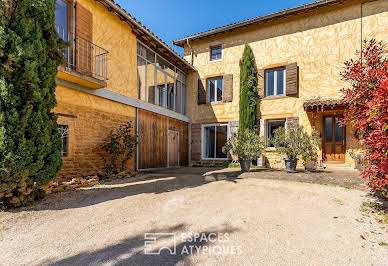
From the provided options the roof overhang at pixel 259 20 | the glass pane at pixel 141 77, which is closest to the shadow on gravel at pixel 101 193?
the glass pane at pixel 141 77

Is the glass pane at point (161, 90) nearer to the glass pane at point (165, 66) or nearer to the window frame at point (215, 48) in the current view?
the glass pane at point (165, 66)

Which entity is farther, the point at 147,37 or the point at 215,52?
the point at 215,52

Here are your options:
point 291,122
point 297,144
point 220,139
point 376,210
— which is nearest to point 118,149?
point 220,139

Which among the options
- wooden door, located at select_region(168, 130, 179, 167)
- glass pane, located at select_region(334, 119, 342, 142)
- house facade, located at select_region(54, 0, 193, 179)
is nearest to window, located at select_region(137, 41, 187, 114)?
house facade, located at select_region(54, 0, 193, 179)

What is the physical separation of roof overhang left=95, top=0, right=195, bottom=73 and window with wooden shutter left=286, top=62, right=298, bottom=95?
16.1 ft

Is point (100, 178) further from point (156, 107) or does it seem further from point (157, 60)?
point (157, 60)

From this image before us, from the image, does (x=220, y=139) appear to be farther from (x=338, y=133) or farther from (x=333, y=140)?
(x=338, y=133)

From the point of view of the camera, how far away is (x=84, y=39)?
5793 millimetres

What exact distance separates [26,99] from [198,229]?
3576mm

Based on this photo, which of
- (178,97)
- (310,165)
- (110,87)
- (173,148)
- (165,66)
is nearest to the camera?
(110,87)

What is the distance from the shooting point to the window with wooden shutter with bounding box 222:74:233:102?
10.8 metres

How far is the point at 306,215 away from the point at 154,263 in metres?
2.46

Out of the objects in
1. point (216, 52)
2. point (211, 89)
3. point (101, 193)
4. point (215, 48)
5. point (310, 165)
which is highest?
point (215, 48)

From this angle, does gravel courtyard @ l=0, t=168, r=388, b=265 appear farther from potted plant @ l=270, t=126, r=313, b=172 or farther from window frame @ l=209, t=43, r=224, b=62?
window frame @ l=209, t=43, r=224, b=62
